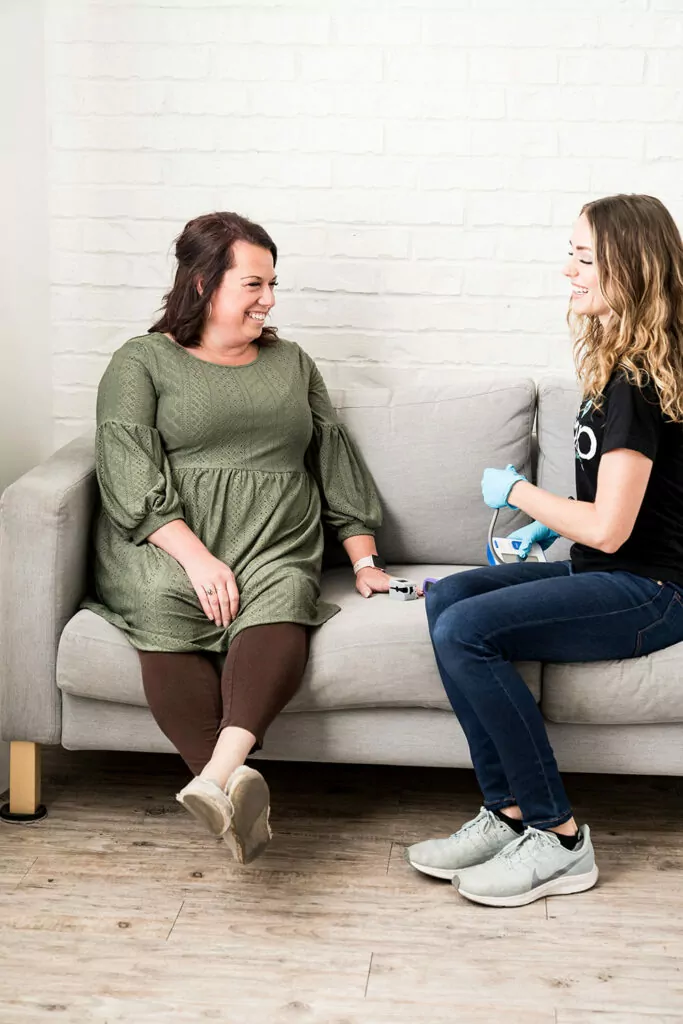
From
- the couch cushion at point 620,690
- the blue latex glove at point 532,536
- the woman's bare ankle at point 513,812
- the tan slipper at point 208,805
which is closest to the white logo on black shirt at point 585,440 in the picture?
the blue latex glove at point 532,536

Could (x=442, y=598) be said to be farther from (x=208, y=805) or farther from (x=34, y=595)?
(x=34, y=595)

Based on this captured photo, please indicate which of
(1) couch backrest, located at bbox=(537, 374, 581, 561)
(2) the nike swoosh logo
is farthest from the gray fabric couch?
(1) couch backrest, located at bbox=(537, 374, 581, 561)

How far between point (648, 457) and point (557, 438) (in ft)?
1.93

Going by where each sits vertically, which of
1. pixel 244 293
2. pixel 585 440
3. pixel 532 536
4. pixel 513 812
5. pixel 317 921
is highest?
pixel 244 293

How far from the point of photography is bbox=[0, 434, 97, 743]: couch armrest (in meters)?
2.07

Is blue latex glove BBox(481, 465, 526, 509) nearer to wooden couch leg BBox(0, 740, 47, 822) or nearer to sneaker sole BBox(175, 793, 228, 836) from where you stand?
sneaker sole BBox(175, 793, 228, 836)

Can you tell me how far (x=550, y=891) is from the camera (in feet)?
6.17

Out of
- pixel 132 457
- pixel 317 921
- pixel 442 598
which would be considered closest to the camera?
pixel 317 921

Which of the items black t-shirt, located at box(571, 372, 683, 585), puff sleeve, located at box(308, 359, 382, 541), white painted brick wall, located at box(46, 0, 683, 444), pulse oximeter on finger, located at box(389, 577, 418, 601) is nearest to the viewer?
black t-shirt, located at box(571, 372, 683, 585)

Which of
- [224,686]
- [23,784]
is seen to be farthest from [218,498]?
[23,784]

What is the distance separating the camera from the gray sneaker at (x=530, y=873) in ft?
6.08

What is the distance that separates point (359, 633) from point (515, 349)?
0.95 metres

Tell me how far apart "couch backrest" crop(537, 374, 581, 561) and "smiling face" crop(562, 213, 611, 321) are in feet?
1.50

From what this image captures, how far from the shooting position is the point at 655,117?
2559mm
